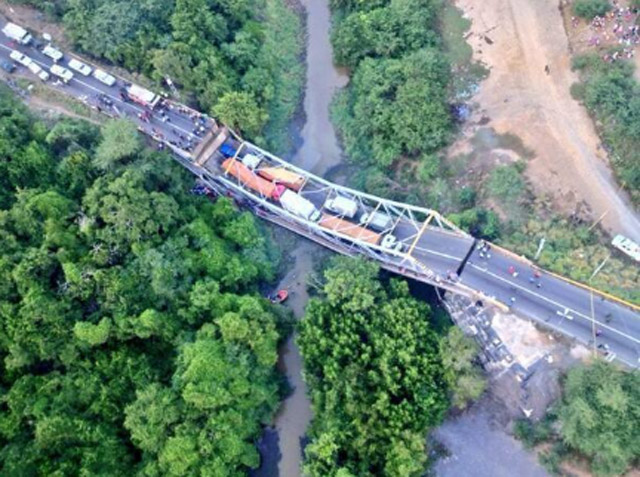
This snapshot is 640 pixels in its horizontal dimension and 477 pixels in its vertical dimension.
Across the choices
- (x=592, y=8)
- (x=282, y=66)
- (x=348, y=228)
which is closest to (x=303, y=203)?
(x=348, y=228)

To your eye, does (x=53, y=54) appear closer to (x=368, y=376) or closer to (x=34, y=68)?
(x=34, y=68)

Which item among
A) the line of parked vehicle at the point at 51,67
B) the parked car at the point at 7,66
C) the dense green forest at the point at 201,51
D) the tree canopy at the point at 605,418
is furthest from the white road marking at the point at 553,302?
the parked car at the point at 7,66

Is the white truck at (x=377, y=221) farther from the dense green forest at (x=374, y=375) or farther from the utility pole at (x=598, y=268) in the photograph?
the utility pole at (x=598, y=268)

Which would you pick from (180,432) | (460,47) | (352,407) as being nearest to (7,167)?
(180,432)

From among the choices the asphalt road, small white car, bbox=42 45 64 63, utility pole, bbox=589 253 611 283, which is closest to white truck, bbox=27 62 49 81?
small white car, bbox=42 45 64 63

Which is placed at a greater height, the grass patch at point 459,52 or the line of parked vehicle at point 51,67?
the grass patch at point 459,52

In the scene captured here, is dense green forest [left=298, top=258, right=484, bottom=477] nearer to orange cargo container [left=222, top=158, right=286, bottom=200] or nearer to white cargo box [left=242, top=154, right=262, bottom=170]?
orange cargo container [left=222, top=158, right=286, bottom=200]

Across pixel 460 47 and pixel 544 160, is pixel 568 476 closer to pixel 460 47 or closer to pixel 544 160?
pixel 544 160
